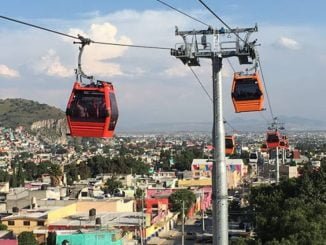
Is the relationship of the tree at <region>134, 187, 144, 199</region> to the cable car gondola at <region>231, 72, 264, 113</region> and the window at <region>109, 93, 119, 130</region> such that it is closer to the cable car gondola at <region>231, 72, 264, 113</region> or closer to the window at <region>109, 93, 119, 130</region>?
the cable car gondola at <region>231, 72, 264, 113</region>

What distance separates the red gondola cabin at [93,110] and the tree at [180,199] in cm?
4365

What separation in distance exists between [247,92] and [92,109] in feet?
13.1

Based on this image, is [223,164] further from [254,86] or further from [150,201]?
[150,201]

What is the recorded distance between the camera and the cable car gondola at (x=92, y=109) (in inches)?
423

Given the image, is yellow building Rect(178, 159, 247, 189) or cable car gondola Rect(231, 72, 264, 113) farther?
yellow building Rect(178, 159, 247, 189)

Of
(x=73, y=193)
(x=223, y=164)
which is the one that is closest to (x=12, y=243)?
(x=223, y=164)

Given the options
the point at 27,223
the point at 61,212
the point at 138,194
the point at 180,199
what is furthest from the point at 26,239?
the point at 138,194

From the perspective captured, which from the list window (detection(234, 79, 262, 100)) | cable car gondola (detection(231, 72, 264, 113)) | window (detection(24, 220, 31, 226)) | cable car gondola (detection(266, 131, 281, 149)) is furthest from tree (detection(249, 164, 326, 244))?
window (detection(24, 220, 31, 226))

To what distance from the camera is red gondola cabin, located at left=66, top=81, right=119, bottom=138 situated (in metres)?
10.7

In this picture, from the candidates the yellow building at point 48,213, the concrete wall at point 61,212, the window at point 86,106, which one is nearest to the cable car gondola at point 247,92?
the window at point 86,106

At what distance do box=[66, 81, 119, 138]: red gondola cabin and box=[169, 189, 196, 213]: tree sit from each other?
43.7 m

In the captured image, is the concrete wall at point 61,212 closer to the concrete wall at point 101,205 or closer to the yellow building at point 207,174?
the concrete wall at point 101,205

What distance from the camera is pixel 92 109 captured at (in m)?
10.9

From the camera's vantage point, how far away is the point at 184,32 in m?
12.3
